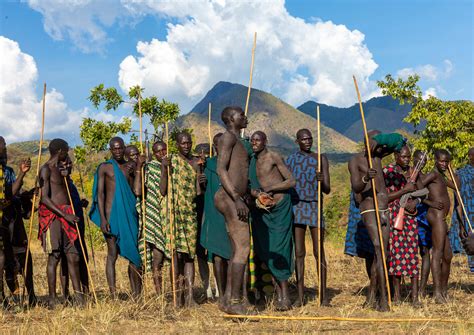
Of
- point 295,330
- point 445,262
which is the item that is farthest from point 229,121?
point 445,262

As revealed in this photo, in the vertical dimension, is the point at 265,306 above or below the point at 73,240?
below

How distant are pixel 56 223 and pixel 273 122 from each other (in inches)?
5544

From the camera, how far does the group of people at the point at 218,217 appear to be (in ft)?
22.5

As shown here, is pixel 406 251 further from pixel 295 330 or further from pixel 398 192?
pixel 295 330

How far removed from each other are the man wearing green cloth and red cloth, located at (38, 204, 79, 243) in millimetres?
2213

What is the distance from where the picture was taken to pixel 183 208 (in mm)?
7191

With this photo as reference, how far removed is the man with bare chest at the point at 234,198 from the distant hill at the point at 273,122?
381ft

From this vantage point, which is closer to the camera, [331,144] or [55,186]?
[55,186]

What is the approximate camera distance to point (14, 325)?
6.01 metres

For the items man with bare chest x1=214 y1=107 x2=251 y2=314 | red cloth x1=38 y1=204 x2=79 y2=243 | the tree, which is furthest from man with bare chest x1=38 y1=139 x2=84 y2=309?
the tree

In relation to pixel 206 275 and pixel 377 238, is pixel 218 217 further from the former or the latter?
pixel 377 238

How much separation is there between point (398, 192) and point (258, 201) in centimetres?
180

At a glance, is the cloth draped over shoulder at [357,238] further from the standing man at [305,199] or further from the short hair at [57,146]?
the short hair at [57,146]

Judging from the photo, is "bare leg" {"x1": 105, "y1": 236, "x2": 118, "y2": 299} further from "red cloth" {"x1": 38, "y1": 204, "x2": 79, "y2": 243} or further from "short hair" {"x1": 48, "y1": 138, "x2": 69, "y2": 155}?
"short hair" {"x1": 48, "y1": 138, "x2": 69, "y2": 155}
